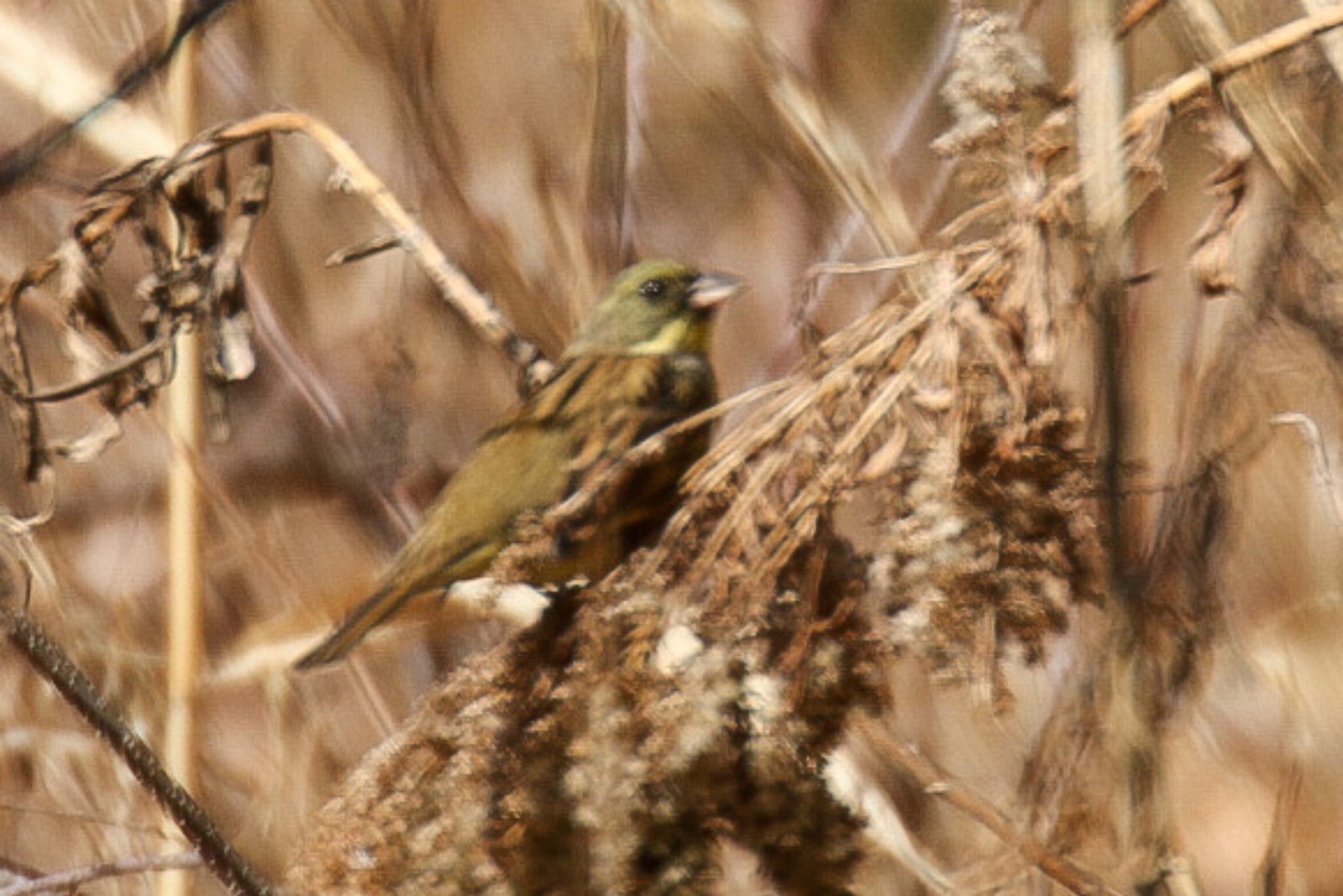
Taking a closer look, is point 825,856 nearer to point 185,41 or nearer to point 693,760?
point 693,760

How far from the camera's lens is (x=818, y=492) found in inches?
65.6

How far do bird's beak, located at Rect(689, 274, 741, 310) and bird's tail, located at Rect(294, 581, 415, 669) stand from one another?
2.47 ft

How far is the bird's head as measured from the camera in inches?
120

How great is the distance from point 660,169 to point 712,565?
2.02m

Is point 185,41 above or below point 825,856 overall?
above

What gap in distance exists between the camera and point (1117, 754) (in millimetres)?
1542

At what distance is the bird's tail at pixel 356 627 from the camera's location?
8.66 ft

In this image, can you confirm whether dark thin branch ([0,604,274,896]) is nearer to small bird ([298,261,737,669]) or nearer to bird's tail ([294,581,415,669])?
small bird ([298,261,737,669])

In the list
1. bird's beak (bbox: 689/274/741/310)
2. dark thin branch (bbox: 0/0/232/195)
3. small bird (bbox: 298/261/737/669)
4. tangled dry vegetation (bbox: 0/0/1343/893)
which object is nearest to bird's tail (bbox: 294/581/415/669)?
small bird (bbox: 298/261/737/669)

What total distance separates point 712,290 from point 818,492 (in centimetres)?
143

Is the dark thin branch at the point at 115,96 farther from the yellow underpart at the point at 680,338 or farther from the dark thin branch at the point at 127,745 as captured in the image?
the dark thin branch at the point at 127,745

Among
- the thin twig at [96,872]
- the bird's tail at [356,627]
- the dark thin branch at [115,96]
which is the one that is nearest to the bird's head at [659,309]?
the bird's tail at [356,627]

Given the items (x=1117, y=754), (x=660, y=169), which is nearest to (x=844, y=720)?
(x=1117, y=754)

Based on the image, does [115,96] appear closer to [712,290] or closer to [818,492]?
[712,290]
